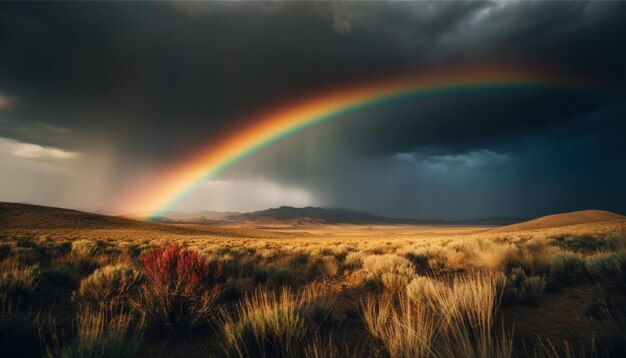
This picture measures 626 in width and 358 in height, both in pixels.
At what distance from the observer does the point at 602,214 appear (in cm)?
7375

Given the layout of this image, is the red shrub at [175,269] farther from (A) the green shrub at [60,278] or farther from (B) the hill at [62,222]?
(B) the hill at [62,222]

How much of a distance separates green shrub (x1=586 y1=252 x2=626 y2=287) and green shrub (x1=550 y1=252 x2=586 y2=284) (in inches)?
8.9

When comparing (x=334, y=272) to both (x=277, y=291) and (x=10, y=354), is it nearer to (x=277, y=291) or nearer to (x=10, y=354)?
(x=277, y=291)

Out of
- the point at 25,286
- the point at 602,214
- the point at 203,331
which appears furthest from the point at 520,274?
the point at 602,214

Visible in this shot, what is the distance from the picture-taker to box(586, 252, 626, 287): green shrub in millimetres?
4844

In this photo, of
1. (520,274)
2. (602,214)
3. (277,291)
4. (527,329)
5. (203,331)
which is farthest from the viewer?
(602,214)

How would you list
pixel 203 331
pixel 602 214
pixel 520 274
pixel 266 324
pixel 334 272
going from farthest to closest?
pixel 602 214 < pixel 334 272 < pixel 520 274 < pixel 203 331 < pixel 266 324

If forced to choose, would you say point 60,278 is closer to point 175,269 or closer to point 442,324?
point 175,269

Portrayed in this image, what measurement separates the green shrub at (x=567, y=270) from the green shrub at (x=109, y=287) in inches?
339

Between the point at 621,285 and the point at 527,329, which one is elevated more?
the point at 621,285

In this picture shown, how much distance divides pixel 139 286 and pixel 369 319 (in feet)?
17.4

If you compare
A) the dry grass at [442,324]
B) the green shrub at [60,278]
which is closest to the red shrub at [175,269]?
the green shrub at [60,278]

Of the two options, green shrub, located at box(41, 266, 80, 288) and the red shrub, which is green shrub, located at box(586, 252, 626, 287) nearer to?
the red shrub

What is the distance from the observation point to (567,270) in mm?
6074
